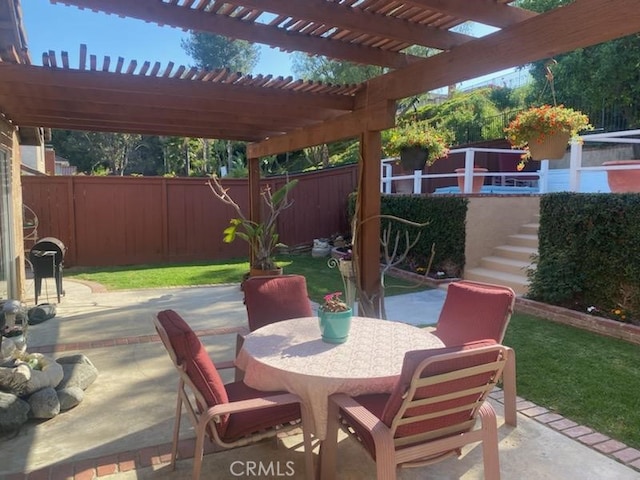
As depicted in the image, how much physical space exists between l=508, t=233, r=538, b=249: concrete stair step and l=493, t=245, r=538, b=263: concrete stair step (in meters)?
0.07

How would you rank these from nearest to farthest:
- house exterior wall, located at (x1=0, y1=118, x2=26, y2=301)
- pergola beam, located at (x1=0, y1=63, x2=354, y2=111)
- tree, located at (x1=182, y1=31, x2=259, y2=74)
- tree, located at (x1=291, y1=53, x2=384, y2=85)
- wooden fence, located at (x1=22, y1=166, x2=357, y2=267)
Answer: pergola beam, located at (x1=0, y1=63, x2=354, y2=111) → house exterior wall, located at (x1=0, y1=118, x2=26, y2=301) → wooden fence, located at (x1=22, y1=166, x2=357, y2=267) → tree, located at (x1=291, y1=53, x2=384, y2=85) → tree, located at (x1=182, y1=31, x2=259, y2=74)

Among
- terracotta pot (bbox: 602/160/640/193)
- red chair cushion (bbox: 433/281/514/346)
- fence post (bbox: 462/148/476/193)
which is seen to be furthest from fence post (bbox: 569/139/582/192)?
red chair cushion (bbox: 433/281/514/346)

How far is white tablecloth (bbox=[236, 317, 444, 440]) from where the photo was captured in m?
2.34

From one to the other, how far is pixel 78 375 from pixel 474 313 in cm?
304

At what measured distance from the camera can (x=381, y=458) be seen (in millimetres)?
1997

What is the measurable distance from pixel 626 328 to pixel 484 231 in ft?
10.3

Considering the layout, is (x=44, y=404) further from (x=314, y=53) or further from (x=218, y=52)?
(x=218, y=52)

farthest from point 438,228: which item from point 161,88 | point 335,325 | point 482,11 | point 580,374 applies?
point 335,325

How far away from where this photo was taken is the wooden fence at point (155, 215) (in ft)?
33.7

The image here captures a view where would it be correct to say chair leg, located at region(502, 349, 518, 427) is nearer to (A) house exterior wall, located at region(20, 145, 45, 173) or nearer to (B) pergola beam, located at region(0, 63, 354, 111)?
(B) pergola beam, located at region(0, 63, 354, 111)

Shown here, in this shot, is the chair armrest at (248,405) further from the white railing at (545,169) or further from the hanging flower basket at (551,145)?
the hanging flower basket at (551,145)

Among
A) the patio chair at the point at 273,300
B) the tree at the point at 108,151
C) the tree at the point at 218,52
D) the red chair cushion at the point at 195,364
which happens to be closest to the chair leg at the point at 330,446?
the red chair cushion at the point at 195,364

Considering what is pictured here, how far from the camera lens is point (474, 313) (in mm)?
3199

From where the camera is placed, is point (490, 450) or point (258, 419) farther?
point (258, 419)
